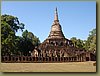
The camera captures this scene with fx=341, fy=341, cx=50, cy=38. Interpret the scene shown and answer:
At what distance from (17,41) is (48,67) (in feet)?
2.26

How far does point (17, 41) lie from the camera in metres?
5.75

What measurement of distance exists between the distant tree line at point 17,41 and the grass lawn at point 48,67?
0.20 m

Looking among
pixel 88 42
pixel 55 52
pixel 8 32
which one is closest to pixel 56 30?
pixel 55 52

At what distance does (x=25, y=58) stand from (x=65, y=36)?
2.50ft

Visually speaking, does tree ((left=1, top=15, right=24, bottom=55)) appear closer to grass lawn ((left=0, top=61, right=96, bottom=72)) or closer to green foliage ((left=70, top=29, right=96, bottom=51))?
grass lawn ((left=0, top=61, right=96, bottom=72))

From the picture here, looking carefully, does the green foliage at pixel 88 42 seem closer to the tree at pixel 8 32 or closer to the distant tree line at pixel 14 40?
the distant tree line at pixel 14 40

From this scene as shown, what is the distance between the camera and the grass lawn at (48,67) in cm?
559

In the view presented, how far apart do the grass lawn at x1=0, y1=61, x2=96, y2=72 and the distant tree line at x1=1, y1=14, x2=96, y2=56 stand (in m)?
0.20

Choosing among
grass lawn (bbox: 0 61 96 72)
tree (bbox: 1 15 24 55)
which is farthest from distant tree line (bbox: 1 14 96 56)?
grass lawn (bbox: 0 61 96 72)

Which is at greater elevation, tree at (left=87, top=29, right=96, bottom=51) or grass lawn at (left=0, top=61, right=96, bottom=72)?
tree at (left=87, top=29, right=96, bottom=51)

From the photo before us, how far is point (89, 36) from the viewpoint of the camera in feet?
18.4

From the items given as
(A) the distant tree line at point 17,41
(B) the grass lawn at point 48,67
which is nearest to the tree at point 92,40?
(A) the distant tree line at point 17,41

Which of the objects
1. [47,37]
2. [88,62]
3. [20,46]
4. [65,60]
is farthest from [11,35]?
[88,62]

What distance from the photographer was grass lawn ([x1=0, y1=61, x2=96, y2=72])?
559 centimetres
